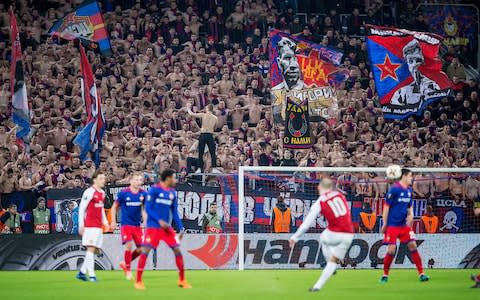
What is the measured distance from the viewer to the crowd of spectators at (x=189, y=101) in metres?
24.6

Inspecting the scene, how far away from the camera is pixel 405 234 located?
1683cm

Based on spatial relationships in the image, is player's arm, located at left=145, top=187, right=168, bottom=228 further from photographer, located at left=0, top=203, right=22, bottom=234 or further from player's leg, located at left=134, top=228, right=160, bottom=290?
photographer, located at left=0, top=203, right=22, bottom=234

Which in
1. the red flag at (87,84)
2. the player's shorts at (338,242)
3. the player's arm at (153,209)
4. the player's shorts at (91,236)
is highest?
the red flag at (87,84)

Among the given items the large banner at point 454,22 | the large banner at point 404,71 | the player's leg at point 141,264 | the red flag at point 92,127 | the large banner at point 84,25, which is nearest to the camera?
the player's leg at point 141,264

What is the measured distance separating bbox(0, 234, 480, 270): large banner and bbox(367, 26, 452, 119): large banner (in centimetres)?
552

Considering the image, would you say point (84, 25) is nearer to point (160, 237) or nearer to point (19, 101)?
point (19, 101)

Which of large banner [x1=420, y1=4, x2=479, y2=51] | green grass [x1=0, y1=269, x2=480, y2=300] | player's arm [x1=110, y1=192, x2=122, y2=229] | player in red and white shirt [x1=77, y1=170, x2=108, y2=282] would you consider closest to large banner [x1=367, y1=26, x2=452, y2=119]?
large banner [x1=420, y1=4, x2=479, y2=51]

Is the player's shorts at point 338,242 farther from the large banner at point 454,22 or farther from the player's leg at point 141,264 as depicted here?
the large banner at point 454,22

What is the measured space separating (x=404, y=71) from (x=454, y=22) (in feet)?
26.3

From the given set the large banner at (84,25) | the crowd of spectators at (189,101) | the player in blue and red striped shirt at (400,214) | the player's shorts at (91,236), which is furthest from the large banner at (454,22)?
the player's shorts at (91,236)

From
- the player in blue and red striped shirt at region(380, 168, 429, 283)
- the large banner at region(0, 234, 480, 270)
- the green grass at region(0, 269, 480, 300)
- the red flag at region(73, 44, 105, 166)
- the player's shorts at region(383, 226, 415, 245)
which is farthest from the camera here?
the red flag at region(73, 44, 105, 166)

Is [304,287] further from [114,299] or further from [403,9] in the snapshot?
[403,9]

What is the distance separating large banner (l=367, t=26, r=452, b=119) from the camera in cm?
2661

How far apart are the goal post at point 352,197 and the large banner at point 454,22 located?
11543 millimetres
